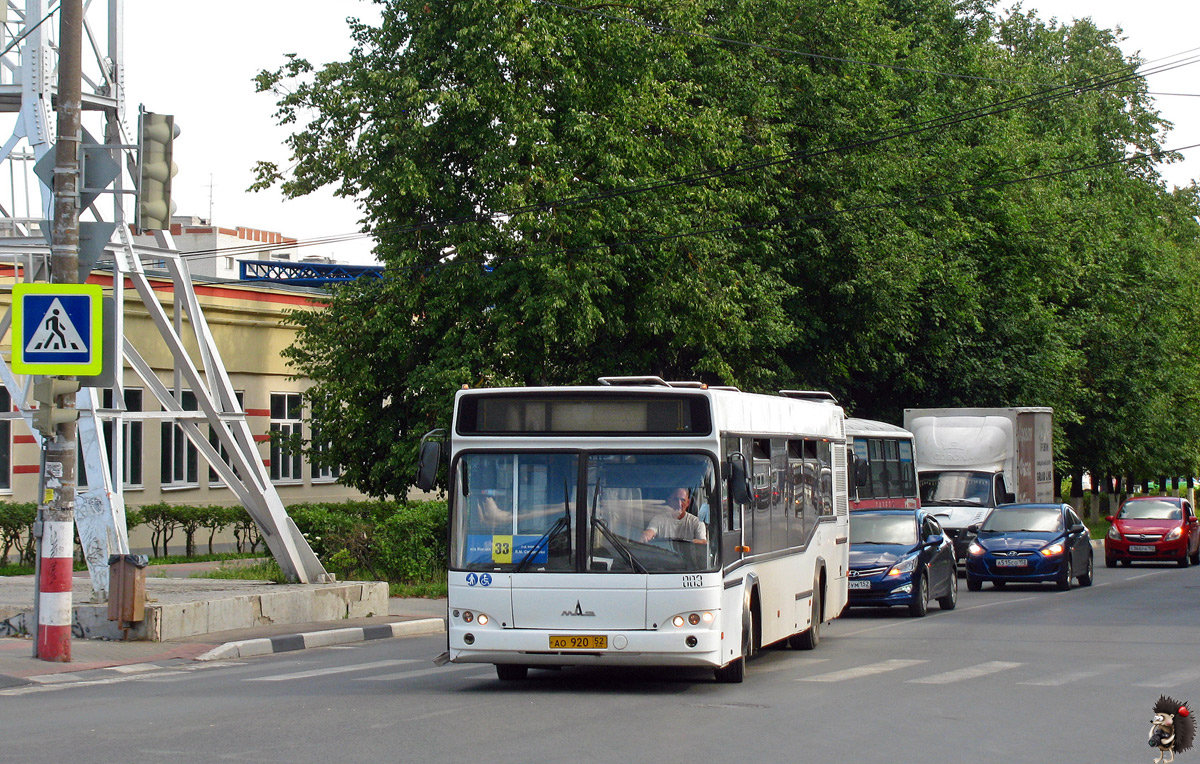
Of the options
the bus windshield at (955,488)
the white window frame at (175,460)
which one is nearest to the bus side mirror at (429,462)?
the bus windshield at (955,488)

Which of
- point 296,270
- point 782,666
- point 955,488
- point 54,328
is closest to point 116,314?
point 54,328

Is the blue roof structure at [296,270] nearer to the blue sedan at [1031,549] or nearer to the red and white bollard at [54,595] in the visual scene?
the blue sedan at [1031,549]

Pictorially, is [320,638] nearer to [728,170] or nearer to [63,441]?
[63,441]

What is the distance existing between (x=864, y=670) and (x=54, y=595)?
7810 mm

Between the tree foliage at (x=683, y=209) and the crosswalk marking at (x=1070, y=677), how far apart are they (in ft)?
43.2

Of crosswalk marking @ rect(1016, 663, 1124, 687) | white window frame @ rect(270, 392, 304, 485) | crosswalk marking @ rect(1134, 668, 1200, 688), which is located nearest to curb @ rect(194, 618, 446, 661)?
crosswalk marking @ rect(1016, 663, 1124, 687)

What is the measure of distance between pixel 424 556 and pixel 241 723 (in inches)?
531

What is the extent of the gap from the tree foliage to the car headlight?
6947 mm

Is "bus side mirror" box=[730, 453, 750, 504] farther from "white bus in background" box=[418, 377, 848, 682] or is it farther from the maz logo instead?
the maz logo

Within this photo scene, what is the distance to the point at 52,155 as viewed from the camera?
1452cm

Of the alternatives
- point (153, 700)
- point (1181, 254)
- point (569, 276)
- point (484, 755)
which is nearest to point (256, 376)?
point (569, 276)

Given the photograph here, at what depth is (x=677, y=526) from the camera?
11281mm

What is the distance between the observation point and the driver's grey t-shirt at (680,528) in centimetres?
1128

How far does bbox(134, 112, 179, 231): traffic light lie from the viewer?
14.1 meters
